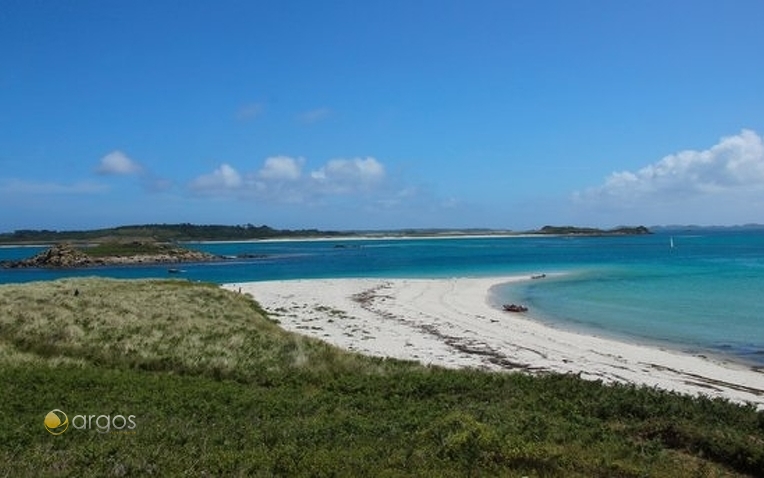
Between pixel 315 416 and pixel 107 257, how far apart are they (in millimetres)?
122592

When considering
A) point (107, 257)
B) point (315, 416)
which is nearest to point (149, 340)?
point (315, 416)

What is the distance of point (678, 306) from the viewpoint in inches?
1736

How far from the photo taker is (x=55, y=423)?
1126cm

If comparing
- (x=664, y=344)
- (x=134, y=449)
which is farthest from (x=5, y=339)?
(x=664, y=344)

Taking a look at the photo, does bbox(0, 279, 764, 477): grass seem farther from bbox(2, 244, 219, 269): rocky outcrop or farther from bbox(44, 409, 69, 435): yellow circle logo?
bbox(2, 244, 219, 269): rocky outcrop

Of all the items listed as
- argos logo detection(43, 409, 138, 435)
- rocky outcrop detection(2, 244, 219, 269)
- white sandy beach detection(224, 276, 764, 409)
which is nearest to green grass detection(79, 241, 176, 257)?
rocky outcrop detection(2, 244, 219, 269)

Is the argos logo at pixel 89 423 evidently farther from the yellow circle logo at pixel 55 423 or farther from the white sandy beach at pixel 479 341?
the white sandy beach at pixel 479 341

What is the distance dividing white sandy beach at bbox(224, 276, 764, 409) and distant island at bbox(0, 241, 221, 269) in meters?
75.9

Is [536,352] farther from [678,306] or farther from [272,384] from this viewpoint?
[678,306]

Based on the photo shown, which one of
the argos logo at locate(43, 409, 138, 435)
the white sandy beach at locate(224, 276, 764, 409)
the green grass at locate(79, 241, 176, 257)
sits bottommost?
the white sandy beach at locate(224, 276, 764, 409)

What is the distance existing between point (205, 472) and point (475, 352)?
66.0 feet

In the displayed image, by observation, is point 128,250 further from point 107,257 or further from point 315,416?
point 315,416

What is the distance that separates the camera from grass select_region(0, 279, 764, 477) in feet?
30.4

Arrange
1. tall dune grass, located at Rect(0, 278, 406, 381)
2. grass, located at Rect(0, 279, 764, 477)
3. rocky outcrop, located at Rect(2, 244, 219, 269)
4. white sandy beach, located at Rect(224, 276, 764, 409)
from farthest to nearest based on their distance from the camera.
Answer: rocky outcrop, located at Rect(2, 244, 219, 269), white sandy beach, located at Rect(224, 276, 764, 409), tall dune grass, located at Rect(0, 278, 406, 381), grass, located at Rect(0, 279, 764, 477)
